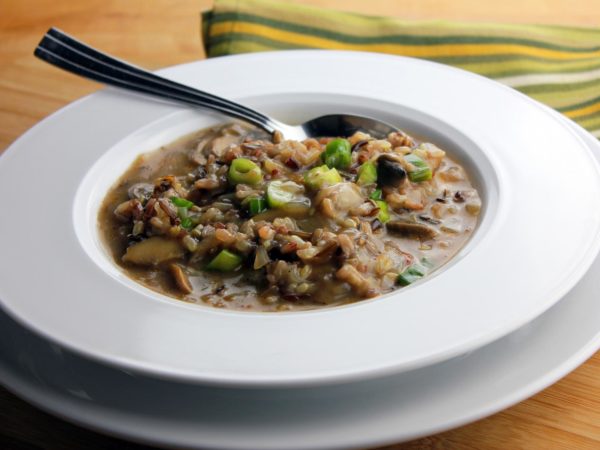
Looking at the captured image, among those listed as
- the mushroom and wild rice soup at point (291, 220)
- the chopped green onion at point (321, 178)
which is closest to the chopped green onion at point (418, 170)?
the mushroom and wild rice soup at point (291, 220)

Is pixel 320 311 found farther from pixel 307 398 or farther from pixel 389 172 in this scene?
pixel 389 172

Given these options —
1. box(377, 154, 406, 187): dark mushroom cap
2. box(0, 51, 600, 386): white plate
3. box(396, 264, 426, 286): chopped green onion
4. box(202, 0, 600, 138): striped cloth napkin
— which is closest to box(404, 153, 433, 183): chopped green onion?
box(377, 154, 406, 187): dark mushroom cap

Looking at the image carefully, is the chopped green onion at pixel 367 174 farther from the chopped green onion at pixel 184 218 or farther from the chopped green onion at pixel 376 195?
the chopped green onion at pixel 184 218

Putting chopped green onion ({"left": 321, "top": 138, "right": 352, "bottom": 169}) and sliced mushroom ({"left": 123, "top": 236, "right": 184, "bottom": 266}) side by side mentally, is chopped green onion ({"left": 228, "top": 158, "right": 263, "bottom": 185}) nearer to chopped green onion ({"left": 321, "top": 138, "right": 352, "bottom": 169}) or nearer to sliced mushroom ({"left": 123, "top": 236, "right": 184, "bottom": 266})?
chopped green onion ({"left": 321, "top": 138, "right": 352, "bottom": 169})

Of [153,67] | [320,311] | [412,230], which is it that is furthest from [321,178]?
[153,67]

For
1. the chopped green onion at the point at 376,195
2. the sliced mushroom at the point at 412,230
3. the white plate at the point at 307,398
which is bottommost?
the white plate at the point at 307,398

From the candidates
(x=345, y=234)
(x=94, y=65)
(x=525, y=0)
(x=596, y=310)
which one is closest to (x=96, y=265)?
(x=345, y=234)

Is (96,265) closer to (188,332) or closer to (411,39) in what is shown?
(188,332)

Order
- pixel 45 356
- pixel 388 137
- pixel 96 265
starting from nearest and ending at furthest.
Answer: pixel 45 356, pixel 96 265, pixel 388 137
